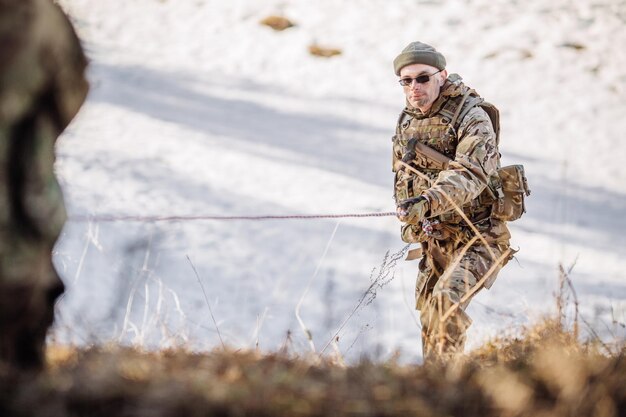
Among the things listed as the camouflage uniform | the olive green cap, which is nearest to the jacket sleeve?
the camouflage uniform

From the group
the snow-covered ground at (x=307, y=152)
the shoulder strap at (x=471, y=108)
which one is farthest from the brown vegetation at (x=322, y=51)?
the shoulder strap at (x=471, y=108)

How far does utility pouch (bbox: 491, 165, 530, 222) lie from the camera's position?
4.80 metres

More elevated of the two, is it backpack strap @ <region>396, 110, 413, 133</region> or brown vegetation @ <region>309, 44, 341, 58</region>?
backpack strap @ <region>396, 110, 413, 133</region>

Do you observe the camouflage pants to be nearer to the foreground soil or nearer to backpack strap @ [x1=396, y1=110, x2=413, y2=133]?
backpack strap @ [x1=396, y1=110, x2=413, y2=133]

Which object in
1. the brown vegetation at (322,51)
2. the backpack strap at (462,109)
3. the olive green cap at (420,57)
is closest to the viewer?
the backpack strap at (462,109)

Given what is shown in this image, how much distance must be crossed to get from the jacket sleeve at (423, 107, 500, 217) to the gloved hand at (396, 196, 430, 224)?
0.04 metres

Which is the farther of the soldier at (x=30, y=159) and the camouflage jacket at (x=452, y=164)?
the camouflage jacket at (x=452, y=164)

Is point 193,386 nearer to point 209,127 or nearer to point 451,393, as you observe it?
point 451,393

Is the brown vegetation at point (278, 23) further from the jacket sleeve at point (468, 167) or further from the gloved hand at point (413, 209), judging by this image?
the gloved hand at point (413, 209)

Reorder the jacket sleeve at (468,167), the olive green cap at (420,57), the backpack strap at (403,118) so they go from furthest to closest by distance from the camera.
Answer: the backpack strap at (403,118) < the olive green cap at (420,57) < the jacket sleeve at (468,167)

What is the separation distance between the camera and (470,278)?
14.5ft

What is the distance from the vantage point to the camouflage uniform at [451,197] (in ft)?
14.2

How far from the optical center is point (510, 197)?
484 cm

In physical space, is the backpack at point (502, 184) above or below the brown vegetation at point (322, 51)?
above
